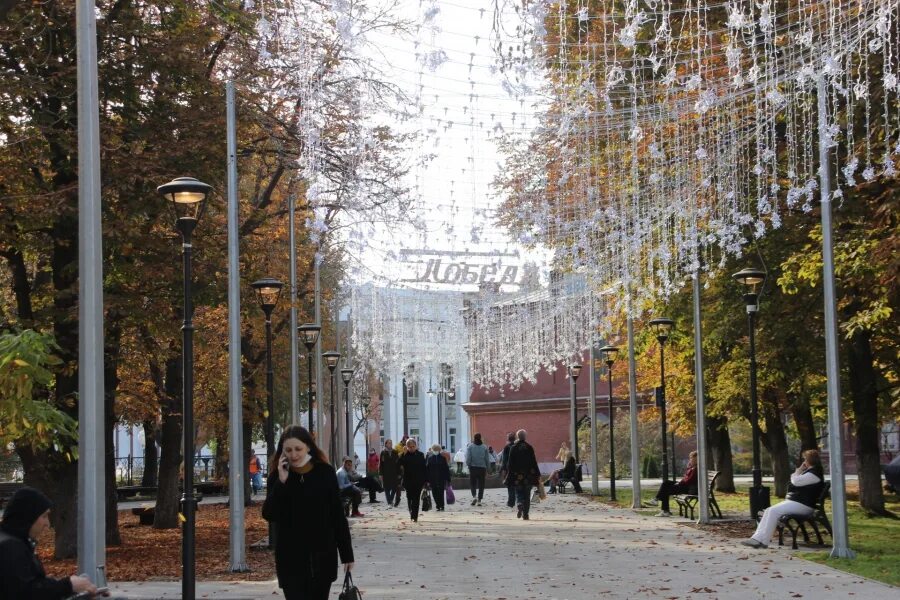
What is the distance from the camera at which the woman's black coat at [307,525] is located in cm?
901

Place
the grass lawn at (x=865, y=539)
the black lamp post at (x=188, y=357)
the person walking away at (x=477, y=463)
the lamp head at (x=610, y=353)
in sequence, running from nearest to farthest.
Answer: the black lamp post at (x=188, y=357), the grass lawn at (x=865, y=539), the person walking away at (x=477, y=463), the lamp head at (x=610, y=353)

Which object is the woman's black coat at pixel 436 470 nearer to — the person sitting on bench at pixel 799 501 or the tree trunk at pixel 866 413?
the tree trunk at pixel 866 413

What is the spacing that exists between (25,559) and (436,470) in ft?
91.5

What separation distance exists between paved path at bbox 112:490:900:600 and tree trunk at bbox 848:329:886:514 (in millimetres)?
4499

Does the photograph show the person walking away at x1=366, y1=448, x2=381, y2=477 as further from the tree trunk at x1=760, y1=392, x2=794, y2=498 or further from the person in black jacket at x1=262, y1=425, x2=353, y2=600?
the person in black jacket at x1=262, y1=425, x2=353, y2=600

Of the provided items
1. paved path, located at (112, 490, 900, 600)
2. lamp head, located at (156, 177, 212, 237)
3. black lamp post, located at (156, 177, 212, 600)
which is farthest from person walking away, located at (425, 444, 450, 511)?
lamp head, located at (156, 177, 212, 237)

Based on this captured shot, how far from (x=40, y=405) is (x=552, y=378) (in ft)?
221

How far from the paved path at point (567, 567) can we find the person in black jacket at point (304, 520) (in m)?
5.53

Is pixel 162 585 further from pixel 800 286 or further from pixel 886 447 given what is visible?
pixel 886 447

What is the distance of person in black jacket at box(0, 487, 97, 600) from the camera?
6.56 metres

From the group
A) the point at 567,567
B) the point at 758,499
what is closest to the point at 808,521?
the point at 758,499

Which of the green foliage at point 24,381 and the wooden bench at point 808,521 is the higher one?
the green foliage at point 24,381

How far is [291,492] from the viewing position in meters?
9.10

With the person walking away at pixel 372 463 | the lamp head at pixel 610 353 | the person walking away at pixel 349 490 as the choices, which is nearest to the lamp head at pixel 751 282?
the person walking away at pixel 349 490
